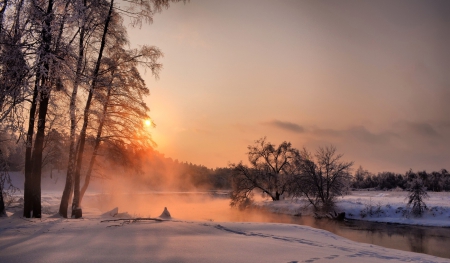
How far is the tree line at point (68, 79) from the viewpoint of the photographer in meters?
8.00

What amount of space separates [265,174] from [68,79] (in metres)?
38.3

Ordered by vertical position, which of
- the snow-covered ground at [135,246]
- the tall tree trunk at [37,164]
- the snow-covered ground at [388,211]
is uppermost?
the tall tree trunk at [37,164]

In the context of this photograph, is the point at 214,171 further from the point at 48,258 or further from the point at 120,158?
the point at 48,258

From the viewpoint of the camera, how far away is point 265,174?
149 ft

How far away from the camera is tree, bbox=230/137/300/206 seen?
42.5 metres

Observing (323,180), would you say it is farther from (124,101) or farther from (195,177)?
(195,177)

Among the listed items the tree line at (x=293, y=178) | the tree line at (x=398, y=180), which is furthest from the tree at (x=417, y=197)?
the tree line at (x=398, y=180)

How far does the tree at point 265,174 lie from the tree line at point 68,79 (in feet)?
84.3

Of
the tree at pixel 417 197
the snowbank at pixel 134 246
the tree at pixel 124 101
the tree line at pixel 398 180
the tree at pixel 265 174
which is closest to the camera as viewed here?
the snowbank at pixel 134 246

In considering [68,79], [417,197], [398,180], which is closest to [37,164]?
[68,79]

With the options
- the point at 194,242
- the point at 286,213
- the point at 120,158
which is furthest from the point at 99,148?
the point at 286,213

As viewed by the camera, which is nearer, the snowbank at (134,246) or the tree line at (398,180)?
the snowbank at (134,246)

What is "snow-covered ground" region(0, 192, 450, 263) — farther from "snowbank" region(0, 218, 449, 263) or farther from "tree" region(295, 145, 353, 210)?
"tree" region(295, 145, 353, 210)

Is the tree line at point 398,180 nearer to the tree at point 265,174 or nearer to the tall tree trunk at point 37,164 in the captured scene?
the tree at point 265,174
